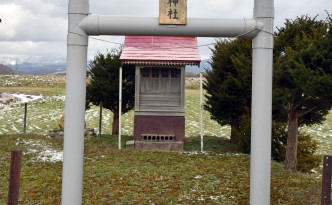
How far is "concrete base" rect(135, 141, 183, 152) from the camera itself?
16312mm

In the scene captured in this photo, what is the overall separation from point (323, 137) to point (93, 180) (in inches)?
926

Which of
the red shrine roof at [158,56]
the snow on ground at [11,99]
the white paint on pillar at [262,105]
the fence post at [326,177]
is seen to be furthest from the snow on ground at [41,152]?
the snow on ground at [11,99]

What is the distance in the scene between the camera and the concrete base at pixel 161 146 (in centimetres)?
1631

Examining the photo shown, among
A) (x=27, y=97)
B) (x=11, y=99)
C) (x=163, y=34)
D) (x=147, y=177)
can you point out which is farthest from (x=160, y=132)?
(x=27, y=97)

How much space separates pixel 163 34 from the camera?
19.2 ft

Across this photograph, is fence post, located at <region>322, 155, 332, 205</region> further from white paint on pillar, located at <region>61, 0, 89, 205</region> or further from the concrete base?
the concrete base

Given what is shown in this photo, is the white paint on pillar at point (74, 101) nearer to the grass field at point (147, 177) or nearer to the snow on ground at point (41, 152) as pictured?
the grass field at point (147, 177)

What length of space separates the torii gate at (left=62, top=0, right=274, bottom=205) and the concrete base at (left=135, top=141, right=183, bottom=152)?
34.0ft

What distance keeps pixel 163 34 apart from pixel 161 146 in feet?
35.6

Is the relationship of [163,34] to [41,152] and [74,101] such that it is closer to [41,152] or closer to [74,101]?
[74,101]

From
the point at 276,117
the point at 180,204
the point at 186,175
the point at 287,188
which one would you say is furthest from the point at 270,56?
the point at 276,117

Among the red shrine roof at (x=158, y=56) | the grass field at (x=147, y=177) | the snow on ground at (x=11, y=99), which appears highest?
the red shrine roof at (x=158, y=56)

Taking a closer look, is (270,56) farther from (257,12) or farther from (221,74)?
(221,74)

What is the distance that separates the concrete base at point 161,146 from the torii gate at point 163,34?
34.0 ft
